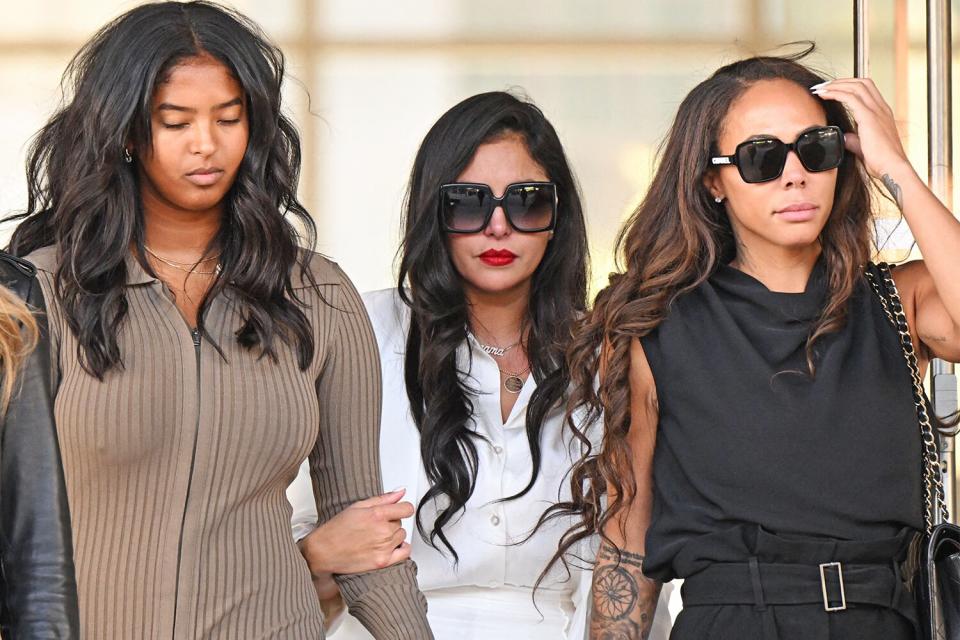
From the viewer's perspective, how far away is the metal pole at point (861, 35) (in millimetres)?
3699

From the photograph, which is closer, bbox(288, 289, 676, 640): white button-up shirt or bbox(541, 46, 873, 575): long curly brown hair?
bbox(541, 46, 873, 575): long curly brown hair

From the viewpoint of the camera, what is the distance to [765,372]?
2.68 m

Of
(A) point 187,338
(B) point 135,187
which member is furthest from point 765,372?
(B) point 135,187

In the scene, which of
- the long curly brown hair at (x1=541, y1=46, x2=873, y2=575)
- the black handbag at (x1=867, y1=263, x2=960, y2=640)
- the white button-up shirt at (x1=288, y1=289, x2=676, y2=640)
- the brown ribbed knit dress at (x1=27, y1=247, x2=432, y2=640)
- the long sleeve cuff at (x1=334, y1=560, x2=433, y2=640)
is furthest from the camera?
the white button-up shirt at (x1=288, y1=289, x2=676, y2=640)

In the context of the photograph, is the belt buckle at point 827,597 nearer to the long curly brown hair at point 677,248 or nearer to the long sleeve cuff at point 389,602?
the long curly brown hair at point 677,248

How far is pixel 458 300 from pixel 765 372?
905 millimetres

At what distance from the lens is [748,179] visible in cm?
271

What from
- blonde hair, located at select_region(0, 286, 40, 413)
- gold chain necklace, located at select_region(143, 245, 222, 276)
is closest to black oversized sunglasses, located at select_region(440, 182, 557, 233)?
gold chain necklace, located at select_region(143, 245, 222, 276)

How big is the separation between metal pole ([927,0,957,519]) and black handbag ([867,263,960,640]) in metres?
0.99

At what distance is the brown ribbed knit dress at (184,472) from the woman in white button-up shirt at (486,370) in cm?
53

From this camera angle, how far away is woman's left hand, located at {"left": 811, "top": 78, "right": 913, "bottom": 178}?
2.73m

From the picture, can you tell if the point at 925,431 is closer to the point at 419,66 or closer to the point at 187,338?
the point at 187,338

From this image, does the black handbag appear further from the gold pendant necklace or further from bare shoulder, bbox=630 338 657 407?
the gold pendant necklace

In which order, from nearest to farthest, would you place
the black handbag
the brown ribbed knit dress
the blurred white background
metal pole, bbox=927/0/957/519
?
the brown ribbed knit dress → the black handbag → metal pole, bbox=927/0/957/519 → the blurred white background
